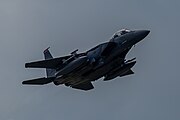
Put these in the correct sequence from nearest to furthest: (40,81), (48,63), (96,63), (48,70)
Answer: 1. (96,63)
2. (48,63)
3. (40,81)
4. (48,70)

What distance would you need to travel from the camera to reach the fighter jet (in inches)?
3376

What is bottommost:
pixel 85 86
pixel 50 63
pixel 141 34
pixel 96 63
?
pixel 85 86

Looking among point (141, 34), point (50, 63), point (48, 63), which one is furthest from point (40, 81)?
point (141, 34)

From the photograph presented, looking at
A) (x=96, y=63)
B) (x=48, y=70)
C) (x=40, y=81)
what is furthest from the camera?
(x=48, y=70)

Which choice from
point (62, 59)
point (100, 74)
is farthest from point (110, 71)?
point (62, 59)

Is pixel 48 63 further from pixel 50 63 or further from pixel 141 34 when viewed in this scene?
pixel 141 34

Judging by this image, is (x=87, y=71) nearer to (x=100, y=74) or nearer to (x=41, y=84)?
(x=100, y=74)

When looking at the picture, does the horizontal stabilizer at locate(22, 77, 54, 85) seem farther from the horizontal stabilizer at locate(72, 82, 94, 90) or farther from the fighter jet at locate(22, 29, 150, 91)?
the horizontal stabilizer at locate(72, 82, 94, 90)

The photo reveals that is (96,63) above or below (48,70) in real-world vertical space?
below

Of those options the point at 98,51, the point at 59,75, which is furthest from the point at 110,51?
the point at 59,75

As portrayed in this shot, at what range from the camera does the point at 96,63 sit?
283ft

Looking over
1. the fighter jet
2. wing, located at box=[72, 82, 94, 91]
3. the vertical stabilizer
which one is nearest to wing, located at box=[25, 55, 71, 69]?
the fighter jet

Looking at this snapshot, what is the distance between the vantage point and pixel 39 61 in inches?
3499

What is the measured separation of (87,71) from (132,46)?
21.0 ft
